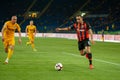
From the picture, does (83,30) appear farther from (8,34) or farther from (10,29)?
(8,34)

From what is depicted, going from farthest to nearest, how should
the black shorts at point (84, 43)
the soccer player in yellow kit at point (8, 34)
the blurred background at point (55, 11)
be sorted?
the blurred background at point (55, 11) → the soccer player in yellow kit at point (8, 34) → the black shorts at point (84, 43)

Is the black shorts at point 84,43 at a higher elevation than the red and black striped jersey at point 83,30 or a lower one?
lower

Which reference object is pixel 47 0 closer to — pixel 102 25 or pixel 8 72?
pixel 102 25

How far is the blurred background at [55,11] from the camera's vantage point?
68.9 metres

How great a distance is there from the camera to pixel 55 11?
77.9 metres

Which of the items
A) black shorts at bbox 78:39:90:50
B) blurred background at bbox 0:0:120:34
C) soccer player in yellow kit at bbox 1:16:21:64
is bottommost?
black shorts at bbox 78:39:90:50

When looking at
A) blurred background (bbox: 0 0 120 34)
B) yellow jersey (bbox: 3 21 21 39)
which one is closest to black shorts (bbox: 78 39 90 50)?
yellow jersey (bbox: 3 21 21 39)

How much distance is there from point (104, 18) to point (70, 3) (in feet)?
47.8

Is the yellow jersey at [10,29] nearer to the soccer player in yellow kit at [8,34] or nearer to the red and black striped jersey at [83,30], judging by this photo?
the soccer player in yellow kit at [8,34]

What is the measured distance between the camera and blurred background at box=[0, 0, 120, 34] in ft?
226

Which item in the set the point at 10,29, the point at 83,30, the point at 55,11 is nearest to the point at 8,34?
the point at 10,29

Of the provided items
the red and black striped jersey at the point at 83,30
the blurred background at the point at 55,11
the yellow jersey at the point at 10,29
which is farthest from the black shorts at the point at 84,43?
the blurred background at the point at 55,11

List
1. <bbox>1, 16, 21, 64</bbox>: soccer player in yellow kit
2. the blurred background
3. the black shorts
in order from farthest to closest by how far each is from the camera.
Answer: the blurred background → <bbox>1, 16, 21, 64</bbox>: soccer player in yellow kit → the black shorts

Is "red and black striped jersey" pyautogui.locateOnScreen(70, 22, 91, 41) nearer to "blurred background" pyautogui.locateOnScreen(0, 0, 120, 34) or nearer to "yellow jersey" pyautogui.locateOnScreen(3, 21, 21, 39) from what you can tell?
"yellow jersey" pyautogui.locateOnScreen(3, 21, 21, 39)
